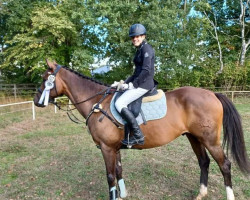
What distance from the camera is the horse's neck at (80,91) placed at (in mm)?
3414

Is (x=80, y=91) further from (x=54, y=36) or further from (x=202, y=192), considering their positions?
(x=54, y=36)

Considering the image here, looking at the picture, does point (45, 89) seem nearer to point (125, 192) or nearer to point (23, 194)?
point (23, 194)

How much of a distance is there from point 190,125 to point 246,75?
17.2 m

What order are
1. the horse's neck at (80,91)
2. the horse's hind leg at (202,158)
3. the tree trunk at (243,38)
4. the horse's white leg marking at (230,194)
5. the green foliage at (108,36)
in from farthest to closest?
the tree trunk at (243,38), the green foliage at (108,36), the horse's hind leg at (202,158), the horse's neck at (80,91), the horse's white leg marking at (230,194)

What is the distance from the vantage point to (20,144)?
250 inches

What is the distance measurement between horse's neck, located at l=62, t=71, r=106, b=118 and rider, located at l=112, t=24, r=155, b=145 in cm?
53

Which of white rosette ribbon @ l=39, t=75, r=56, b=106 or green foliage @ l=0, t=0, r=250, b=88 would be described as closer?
white rosette ribbon @ l=39, t=75, r=56, b=106

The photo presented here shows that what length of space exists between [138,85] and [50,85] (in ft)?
4.45

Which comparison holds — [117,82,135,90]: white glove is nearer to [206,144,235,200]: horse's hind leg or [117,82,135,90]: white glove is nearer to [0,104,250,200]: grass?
[206,144,235,200]: horse's hind leg

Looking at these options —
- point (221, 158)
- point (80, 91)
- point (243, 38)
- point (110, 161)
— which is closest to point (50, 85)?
point (80, 91)

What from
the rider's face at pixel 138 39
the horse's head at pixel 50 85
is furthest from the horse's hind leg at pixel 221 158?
the horse's head at pixel 50 85

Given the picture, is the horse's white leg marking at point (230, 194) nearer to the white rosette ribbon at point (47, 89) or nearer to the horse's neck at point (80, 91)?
the horse's neck at point (80, 91)

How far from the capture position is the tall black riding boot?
302cm

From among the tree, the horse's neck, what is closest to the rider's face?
the horse's neck
